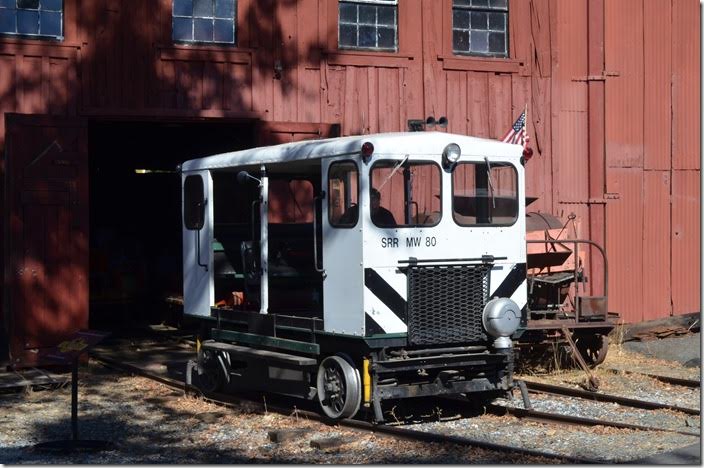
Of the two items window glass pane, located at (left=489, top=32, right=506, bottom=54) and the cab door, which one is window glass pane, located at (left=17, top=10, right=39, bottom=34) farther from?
window glass pane, located at (left=489, top=32, right=506, bottom=54)

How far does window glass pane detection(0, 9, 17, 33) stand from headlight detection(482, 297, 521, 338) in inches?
334

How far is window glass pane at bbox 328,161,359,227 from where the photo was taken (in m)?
10.7

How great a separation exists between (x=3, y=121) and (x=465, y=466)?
9.50 metres

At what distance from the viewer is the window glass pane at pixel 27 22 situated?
1570 centimetres

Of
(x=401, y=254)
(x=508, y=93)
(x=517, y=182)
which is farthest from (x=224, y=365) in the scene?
(x=508, y=93)

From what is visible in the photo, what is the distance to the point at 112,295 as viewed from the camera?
23250 millimetres

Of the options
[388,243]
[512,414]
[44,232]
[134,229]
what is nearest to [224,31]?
[44,232]

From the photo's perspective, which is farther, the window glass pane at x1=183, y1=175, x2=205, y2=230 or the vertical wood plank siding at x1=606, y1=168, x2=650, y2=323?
the vertical wood plank siding at x1=606, y1=168, x2=650, y2=323

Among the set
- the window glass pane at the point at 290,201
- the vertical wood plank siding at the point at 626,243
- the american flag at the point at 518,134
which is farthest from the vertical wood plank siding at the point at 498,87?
the window glass pane at the point at 290,201

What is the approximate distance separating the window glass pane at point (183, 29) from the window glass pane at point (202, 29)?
0.24 feet

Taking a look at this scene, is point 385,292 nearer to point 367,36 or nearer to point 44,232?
point 44,232

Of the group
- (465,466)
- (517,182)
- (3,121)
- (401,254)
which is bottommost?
(465,466)

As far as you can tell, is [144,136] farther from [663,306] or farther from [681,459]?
[681,459]

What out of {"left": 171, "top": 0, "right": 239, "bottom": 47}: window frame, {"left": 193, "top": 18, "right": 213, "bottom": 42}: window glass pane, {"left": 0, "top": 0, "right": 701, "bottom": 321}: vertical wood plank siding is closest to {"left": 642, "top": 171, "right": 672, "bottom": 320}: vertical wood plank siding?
{"left": 0, "top": 0, "right": 701, "bottom": 321}: vertical wood plank siding
